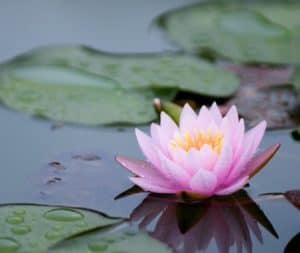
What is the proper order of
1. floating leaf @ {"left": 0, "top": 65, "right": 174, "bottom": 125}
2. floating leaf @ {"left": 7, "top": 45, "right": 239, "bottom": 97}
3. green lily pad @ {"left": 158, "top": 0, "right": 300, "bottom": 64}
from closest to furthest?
floating leaf @ {"left": 0, "top": 65, "right": 174, "bottom": 125}
floating leaf @ {"left": 7, "top": 45, "right": 239, "bottom": 97}
green lily pad @ {"left": 158, "top": 0, "right": 300, "bottom": 64}

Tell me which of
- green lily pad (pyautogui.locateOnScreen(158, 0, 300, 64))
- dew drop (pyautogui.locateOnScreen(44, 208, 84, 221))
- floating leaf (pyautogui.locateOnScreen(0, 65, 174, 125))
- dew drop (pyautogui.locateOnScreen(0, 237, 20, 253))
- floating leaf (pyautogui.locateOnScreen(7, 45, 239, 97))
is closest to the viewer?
dew drop (pyautogui.locateOnScreen(0, 237, 20, 253))

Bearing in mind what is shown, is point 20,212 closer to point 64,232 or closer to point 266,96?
point 64,232

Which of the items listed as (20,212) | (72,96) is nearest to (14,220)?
(20,212)

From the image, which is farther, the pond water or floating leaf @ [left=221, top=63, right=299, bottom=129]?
floating leaf @ [left=221, top=63, right=299, bottom=129]

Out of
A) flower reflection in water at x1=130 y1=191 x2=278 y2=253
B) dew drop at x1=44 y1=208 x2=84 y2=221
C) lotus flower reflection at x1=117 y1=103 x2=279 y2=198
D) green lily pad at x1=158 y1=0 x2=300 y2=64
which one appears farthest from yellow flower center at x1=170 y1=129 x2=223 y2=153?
green lily pad at x1=158 y1=0 x2=300 y2=64

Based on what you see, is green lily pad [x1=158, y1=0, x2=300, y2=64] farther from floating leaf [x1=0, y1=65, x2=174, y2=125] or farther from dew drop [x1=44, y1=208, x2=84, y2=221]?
dew drop [x1=44, y1=208, x2=84, y2=221]

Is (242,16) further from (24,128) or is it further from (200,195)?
(200,195)
